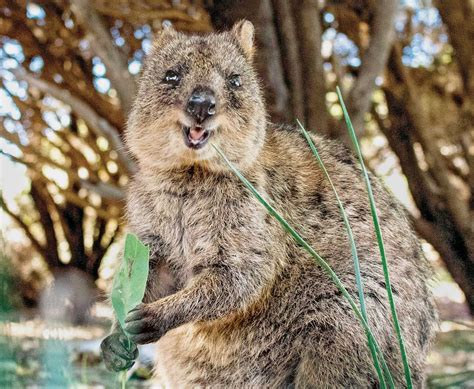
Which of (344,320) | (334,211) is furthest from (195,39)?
(344,320)

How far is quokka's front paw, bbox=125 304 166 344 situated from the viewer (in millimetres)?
2477

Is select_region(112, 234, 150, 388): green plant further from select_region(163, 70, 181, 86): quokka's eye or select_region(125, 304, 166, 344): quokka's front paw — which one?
select_region(163, 70, 181, 86): quokka's eye

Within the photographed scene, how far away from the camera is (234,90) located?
2.97 meters

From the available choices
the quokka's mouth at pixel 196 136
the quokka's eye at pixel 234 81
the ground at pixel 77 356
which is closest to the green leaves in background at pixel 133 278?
the ground at pixel 77 356

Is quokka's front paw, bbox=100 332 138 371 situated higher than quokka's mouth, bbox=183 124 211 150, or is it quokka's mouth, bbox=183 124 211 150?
quokka's mouth, bbox=183 124 211 150

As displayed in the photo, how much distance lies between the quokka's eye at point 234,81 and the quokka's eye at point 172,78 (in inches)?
8.9

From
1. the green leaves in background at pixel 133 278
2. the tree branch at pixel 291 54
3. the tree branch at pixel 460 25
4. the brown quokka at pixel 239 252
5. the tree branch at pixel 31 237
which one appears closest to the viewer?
the green leaves in background at pixel 133 278

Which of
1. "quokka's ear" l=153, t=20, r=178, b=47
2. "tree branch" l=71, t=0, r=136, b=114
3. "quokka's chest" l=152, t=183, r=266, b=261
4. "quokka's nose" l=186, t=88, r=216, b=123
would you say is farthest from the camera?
"tree branch" l=71, t=0, r=136, b=114

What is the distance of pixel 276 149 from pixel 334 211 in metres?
0.45

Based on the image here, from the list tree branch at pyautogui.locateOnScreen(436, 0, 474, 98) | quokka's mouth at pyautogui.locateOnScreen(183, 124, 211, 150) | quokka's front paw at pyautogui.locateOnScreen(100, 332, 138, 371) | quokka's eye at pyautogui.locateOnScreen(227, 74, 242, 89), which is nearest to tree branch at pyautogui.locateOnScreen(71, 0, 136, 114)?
quokka's eye at pyautogui.locateOnScreen(227, 74, 242, 89)

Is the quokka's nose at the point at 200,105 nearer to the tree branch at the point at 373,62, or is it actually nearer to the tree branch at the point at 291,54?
the tree branch at the point at 291,54

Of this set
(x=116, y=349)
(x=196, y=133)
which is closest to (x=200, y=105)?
(x=196, y=133)

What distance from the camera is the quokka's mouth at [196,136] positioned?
2688 millimetres

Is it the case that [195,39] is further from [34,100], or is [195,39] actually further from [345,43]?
[345,43]
